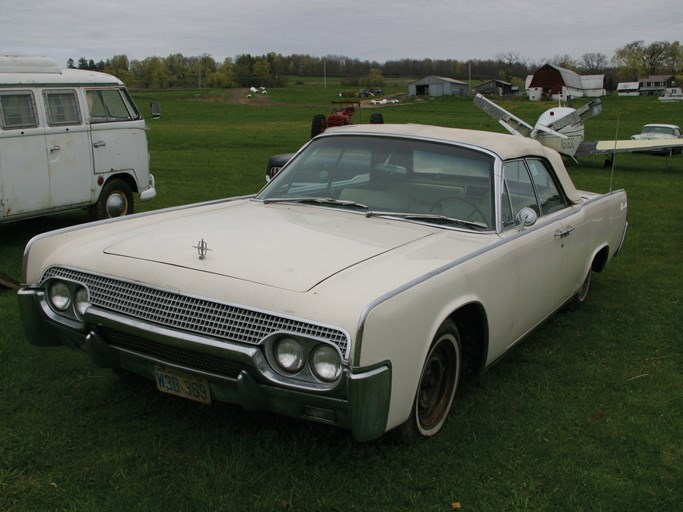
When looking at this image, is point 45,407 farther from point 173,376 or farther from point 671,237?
point 671,237

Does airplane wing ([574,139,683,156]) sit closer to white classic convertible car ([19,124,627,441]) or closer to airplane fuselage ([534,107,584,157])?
airplane fuselage ([534,107,584,157])

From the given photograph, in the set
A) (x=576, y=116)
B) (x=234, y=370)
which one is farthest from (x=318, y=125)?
(x=234, y=370)

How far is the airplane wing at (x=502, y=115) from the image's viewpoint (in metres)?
20.0

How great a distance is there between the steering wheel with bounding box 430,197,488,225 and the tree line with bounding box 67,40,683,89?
330 feet

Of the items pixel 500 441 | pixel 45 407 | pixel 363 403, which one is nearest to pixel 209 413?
pixel 45 407

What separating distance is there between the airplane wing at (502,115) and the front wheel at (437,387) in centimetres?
1663

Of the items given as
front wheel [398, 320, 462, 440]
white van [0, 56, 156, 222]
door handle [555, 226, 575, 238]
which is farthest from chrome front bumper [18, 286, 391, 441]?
white van [0, 56, 156, 222]

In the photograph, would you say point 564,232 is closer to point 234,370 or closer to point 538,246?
point 538,246

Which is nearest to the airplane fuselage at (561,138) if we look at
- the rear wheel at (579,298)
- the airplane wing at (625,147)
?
the airplane wing at (625,147)

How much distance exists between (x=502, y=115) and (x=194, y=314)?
19.5 m

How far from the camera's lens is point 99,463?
3.25 meters

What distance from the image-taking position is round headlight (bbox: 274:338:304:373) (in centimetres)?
286

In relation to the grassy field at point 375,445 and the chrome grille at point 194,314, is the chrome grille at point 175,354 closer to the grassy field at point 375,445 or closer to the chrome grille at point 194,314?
the chrome grille at point 194,314

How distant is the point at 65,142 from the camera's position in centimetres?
865
